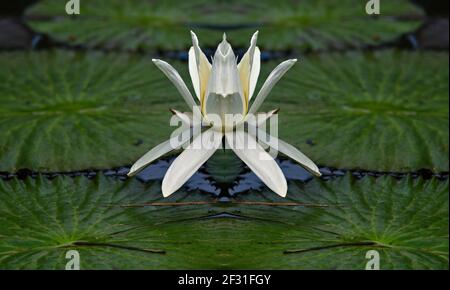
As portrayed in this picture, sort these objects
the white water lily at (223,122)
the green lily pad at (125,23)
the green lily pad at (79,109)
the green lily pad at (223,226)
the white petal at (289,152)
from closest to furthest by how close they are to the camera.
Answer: the green lily pad at (223,226) < the white water lily at (223,122) < the white petal at (289,152) < the green lily pad at (79,109) < the green lily pad at (125,23)

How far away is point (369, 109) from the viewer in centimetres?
303

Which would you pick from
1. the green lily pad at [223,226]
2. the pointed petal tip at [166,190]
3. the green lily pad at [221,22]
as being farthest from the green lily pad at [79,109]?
the pointed petal tip at [166,190]

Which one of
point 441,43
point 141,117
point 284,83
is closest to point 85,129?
point 141,117

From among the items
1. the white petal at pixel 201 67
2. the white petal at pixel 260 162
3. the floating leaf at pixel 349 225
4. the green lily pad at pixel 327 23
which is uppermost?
the green lily pad at pixel 327 23

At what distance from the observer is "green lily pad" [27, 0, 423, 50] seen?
3686mm

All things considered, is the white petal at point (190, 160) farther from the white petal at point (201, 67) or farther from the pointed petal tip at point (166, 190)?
the white petal at point (201, 67)

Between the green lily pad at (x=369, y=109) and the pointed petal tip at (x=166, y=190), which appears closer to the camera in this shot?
the pointed petal tip at (x=166, y=190)

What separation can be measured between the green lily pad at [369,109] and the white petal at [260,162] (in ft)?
1.14

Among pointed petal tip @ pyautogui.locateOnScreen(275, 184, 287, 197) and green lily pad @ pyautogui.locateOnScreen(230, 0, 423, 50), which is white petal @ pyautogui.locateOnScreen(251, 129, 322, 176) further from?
green lily pad @ pyautogui.locateOnScreen(230, 0, 423, 50)

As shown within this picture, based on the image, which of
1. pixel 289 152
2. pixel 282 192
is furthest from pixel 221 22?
pixel 282 192

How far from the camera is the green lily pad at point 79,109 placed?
2.69 m

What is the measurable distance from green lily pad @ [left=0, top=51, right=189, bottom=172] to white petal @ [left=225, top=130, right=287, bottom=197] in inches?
16.8

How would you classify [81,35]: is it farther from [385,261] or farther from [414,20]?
[385,261]

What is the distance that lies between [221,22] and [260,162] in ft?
5.89
